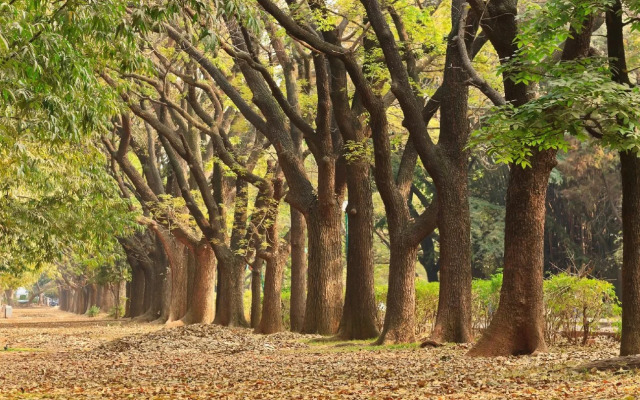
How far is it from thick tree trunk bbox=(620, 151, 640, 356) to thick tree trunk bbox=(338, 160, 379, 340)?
8.51m

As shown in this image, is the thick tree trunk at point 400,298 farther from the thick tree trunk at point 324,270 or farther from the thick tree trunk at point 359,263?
the thick tree trunk at point 324,270

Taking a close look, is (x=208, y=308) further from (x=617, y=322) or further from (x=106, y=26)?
(x=106, y=26)

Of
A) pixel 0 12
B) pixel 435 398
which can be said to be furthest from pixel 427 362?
pixel 0 12

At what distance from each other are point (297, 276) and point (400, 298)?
8.76 meters

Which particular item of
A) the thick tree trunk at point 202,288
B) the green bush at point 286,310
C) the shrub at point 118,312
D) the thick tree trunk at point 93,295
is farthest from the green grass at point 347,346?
the thick tree trunk at point 93,295

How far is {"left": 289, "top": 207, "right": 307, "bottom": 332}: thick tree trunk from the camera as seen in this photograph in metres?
25.1

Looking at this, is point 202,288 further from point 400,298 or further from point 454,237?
point 454,237

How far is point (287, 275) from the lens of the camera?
56.1 m

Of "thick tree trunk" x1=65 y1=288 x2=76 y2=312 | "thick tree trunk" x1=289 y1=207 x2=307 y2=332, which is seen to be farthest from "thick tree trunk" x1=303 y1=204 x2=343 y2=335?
"thick tree trunk" x1=65 y1=288 x2=76 y2=312

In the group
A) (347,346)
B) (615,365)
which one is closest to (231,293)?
(347,346)

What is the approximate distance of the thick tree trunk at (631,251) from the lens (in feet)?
34.6

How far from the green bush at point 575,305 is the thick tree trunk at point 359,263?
161 inches

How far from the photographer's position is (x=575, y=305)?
52.3 ft

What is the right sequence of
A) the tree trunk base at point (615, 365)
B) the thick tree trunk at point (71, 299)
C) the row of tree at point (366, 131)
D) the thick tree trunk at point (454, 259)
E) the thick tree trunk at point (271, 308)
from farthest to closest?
the thick tree trunk at point (71, 299) → the thick tree trunk at point (271, 308) → the thick tree trunk at point (454, 259) → the row of tree at point (366, 131) → the tree trunk base at point (615, 365)
